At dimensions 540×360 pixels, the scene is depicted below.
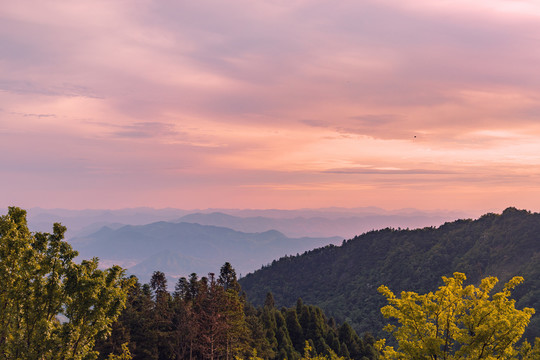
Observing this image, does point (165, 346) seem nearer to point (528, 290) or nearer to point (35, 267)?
point (35, 267)

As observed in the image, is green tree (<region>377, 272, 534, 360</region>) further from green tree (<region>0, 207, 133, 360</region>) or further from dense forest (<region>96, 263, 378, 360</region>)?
dense forest (<region>96, 263, 378, 360</region>)

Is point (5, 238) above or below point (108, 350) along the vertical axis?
above

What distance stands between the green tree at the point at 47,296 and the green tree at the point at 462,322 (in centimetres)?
1421

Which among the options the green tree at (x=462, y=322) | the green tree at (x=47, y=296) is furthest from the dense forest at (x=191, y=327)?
the green tree at (x=47, y=296)

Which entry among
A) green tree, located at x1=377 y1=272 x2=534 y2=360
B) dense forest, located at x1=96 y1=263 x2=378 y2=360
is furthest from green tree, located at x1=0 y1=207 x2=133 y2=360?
dense forest, located at x1=96 y1=263 x2=378 y2=360

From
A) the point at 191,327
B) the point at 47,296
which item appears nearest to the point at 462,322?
the point at 47,296

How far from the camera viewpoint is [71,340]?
18.7 m

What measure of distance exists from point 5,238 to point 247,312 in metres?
91.1

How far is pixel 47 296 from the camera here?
62.0 ft

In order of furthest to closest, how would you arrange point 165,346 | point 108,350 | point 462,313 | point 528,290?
point 528,290 → point 165,346 → point 108,350 → point 462,313

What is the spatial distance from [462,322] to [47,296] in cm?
2004

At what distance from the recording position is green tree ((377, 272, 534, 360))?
20234 millimetres

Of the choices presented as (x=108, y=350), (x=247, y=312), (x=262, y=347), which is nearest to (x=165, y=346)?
(x=108, y=350)

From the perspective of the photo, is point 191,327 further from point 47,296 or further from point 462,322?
point 462,322
